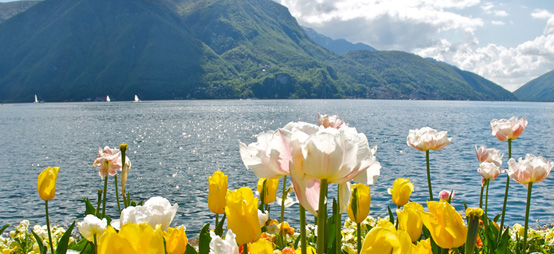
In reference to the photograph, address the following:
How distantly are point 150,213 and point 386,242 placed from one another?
102 centimetres

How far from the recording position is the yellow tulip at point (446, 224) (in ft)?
6.37

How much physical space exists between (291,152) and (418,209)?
97cm

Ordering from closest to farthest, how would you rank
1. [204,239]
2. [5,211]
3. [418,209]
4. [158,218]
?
[158,218], [418,209], [204,239], [5,211]

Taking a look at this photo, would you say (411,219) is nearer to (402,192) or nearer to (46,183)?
(402,192)

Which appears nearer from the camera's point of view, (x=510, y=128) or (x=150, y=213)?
(x=150, y=213)

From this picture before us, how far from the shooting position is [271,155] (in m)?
1.57

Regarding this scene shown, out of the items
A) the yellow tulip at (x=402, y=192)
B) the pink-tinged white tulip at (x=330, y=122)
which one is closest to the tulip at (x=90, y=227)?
the pink-tinged white tulip at (x=330, y=122)

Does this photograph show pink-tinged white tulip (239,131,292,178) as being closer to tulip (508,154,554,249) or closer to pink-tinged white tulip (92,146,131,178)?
tulip (508,154,554,249)

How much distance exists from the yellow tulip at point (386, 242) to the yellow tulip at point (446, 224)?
0.75 metres

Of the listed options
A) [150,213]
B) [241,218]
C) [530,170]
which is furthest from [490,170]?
[150,213]

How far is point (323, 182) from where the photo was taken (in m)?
1.49

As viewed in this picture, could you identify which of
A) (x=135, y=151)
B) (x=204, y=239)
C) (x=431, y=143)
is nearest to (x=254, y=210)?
(x=204, y=239)

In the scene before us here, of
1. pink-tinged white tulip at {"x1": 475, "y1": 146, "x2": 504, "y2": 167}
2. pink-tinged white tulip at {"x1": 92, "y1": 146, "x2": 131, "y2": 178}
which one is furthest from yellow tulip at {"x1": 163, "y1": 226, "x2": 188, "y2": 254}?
pink-tinged white tulip at {"x1": 475, "y1": 146, "x2": 504, "y2": 167}

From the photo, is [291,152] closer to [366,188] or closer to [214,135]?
[366,188]
